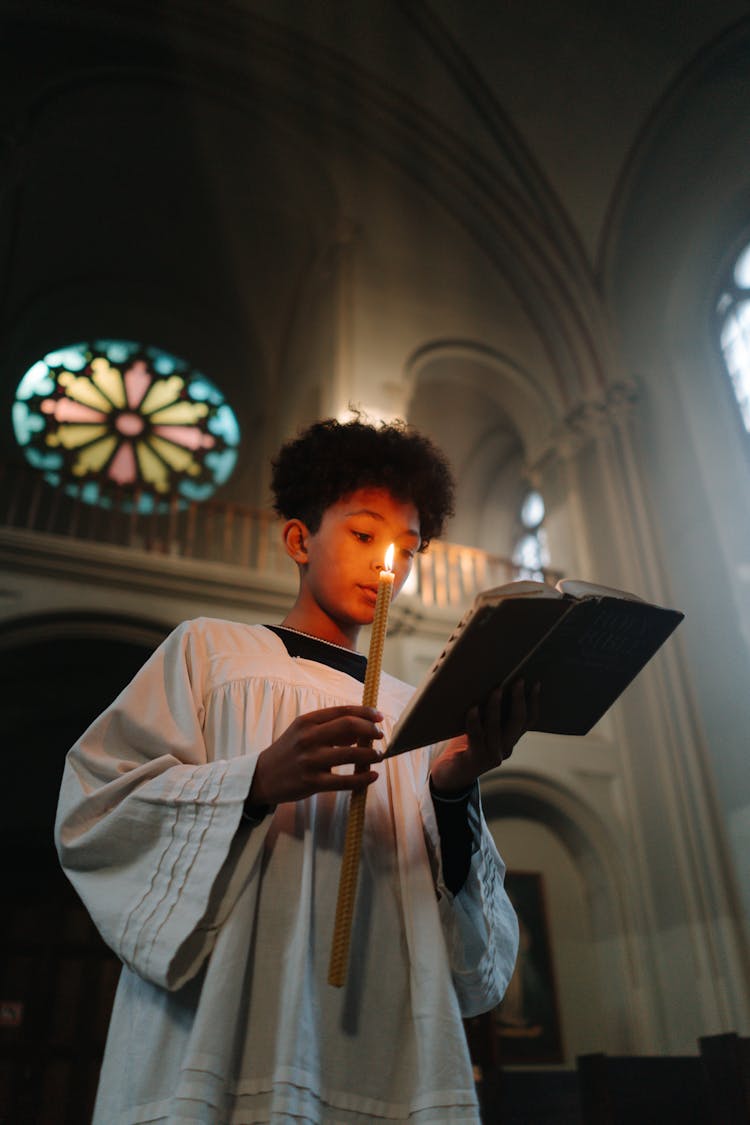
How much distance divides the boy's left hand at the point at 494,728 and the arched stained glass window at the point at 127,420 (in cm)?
956

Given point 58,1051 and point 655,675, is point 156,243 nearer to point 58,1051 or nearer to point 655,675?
point 655,675

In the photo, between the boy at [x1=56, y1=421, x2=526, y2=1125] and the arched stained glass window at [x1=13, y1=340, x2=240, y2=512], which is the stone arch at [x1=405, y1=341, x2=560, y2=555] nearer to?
the arched stained glass window at [x1=13, y1=340, x2=240, y2=512]

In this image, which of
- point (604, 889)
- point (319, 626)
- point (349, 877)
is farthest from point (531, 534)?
point (349, 877)

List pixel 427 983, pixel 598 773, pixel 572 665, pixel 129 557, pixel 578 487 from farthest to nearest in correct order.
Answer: pixel 578 487 < pixel 598 773 < pixel 129 557 < pixel 572 665 < pixel 427 983

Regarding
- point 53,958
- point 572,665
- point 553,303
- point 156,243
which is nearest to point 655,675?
point 553,303

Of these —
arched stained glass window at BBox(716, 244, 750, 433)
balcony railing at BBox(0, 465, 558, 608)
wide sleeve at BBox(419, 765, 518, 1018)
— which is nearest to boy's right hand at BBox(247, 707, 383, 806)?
wide sleeve at BBox(419, 765, 518, 1018)

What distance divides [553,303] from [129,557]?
5615 millimetres

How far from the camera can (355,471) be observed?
6.46ft

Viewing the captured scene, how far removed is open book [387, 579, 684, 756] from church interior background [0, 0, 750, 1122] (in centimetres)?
588

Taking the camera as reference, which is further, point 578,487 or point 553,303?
point 553,303

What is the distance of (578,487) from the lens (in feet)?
29.9

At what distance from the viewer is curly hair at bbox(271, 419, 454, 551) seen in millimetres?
1945

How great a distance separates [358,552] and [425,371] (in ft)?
28.1

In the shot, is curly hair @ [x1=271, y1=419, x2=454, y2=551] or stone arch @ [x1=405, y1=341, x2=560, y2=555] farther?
stone arch @ [x1=405, y1=341, x2=560, y2=555]
